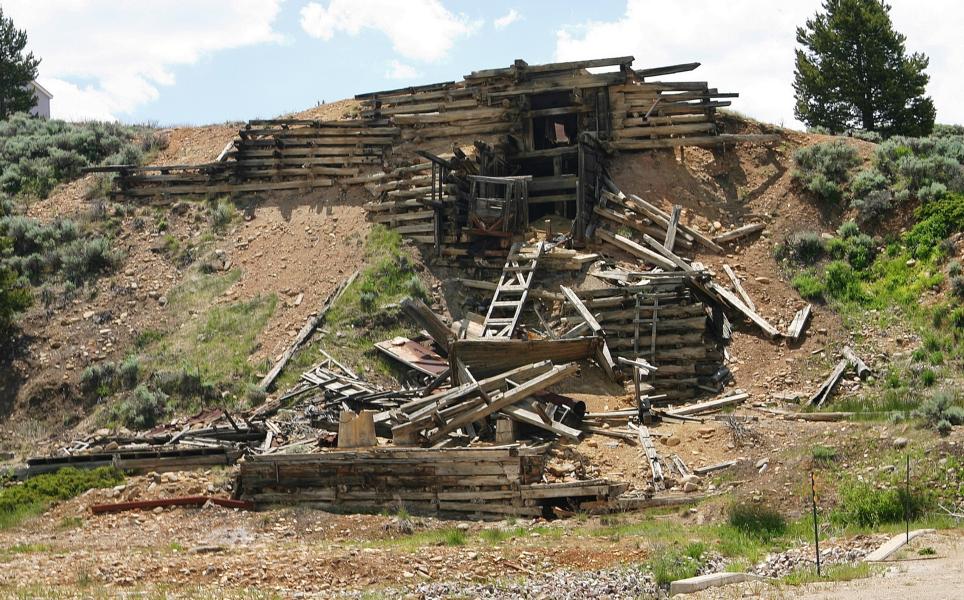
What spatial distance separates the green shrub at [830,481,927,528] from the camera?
1515cm

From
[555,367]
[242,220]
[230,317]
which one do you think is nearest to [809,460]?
[555,367]

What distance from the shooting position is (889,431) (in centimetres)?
1759

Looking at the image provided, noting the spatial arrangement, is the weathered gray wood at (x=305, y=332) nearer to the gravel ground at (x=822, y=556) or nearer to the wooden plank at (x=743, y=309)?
the wooden plank at (x=743, y=309)

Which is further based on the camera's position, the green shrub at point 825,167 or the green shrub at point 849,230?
the green shrub at point 825,167

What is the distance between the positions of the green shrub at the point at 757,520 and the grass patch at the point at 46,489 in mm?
11437

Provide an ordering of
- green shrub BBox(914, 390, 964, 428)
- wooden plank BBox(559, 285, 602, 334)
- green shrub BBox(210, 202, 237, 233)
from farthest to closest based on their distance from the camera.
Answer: green shrub BBox(210, 202, 237, 233), wooden plank BBox(559, 285, 602, 334), green shrub BBox(914, 390, 964, 428)

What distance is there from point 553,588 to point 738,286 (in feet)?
47.5

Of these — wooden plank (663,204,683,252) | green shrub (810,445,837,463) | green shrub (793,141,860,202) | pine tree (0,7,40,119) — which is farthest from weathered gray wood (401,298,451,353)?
pine tree (0,7,40,119)

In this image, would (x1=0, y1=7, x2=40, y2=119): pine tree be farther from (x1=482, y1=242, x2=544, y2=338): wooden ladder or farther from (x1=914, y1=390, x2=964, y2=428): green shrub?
(x1=914, y1=390, x2=964, y2=428): green shrub

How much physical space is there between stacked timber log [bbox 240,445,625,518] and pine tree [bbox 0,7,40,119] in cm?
3279

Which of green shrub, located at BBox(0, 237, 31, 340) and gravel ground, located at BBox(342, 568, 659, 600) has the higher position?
green shrub, located at BBox(0, 237, 31, 340)

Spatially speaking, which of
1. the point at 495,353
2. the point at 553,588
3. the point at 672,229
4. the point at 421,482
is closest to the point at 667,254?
the point at 672,229

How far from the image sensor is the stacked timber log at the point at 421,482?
694 inches

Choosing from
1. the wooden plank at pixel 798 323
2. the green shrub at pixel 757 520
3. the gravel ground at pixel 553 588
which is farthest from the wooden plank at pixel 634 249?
the gravel ground at pixel 553 588
